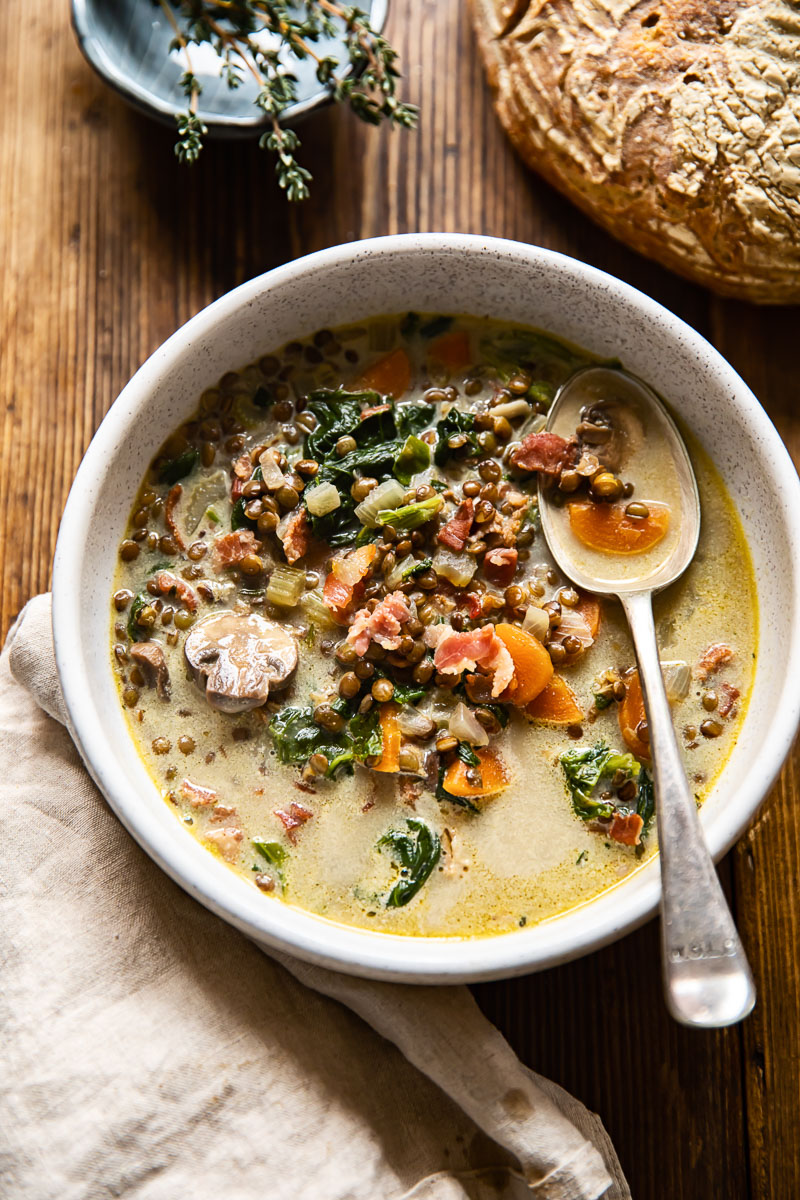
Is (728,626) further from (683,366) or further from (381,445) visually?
(381,445)

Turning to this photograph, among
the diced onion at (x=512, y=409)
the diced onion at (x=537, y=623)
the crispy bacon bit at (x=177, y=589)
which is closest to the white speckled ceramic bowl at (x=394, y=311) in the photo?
the crispy bacon bit at (x=177, y=589)

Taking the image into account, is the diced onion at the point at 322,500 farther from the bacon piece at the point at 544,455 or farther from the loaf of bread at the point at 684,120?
the loaf of bread at the point at 684,120

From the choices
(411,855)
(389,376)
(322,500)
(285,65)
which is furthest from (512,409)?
(285,65)

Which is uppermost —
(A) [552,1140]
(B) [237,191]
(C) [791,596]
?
(B) [237,191]

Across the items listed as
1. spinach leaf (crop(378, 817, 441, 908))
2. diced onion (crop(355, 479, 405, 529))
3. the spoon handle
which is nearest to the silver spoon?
the spoon handle

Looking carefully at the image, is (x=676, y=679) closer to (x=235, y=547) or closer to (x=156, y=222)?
(x=235, y=547)

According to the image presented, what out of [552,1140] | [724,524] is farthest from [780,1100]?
[724,524]

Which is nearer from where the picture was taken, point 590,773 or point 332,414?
point 590,773

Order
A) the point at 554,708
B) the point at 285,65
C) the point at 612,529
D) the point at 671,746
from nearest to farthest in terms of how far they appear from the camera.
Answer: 1. the point at 671,746
2. the point at 554,708
3. the point at 612,529
4. the point at 285,65
